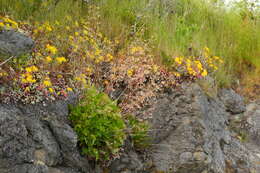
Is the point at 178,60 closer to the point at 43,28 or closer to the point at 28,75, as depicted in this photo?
the point at 43,28

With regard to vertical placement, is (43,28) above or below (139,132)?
above

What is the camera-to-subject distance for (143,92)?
3.72 meters

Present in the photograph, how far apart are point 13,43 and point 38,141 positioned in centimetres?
100

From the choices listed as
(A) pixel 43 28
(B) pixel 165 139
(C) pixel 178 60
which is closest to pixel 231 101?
(C) pixel 178 60

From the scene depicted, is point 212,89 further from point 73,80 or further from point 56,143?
point 56,143

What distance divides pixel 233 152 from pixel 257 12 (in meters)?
3.79

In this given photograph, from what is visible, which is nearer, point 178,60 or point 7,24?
point 7,24

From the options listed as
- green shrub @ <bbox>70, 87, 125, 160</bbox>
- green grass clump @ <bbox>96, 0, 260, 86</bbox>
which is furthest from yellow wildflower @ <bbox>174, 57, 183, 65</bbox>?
green shrub @ <bbox>70, 87, 125, 160</bbox>

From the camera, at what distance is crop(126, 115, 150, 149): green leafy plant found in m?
3.46

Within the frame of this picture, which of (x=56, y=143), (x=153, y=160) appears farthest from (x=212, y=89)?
(x=56, y=143)

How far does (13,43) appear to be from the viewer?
297 centimetres

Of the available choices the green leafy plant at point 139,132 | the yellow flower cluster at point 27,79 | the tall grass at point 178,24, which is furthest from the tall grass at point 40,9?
the green leafy plant at point 139,132

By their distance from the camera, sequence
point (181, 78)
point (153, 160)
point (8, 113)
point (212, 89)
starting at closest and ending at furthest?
point (8, 113) → point (153, 160) → point (181, 78) → point (212, 89)

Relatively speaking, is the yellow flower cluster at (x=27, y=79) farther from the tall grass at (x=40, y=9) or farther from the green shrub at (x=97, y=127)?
the tall grass at (x=40, y=9)
